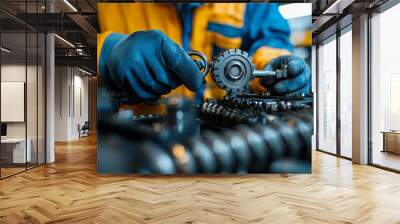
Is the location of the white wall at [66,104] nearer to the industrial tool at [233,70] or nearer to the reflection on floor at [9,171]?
the reflection on floor at [9,171]

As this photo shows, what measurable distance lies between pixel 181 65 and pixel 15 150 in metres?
3.40

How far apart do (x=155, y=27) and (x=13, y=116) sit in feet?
9.73

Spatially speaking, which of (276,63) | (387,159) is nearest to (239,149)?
(276,63)

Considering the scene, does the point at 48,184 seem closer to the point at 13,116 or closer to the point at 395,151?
the point at 13,116

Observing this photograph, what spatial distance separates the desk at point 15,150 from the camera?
20.5ft

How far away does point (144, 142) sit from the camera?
6.23 metres

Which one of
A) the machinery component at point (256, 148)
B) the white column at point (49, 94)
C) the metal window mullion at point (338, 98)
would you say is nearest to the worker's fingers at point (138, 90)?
the machinery component at point (256, 148)

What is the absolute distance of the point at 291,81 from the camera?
625cm

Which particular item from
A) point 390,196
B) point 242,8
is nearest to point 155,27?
point 242,8

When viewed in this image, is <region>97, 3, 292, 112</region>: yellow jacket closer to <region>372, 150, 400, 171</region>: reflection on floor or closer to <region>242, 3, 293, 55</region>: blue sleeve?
<region>242, 3, 293, 55</region>: blue sleeve

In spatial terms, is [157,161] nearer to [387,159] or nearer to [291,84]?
[291,84]

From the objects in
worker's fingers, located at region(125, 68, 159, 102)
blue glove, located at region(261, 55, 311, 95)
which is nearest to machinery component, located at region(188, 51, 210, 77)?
worker's fingers, located at region(125, 68, 159, 102)

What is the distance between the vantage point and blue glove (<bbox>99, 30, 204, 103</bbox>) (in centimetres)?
609

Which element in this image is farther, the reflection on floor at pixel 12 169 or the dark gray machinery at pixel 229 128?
the reflection on floor at pixel 12 169
